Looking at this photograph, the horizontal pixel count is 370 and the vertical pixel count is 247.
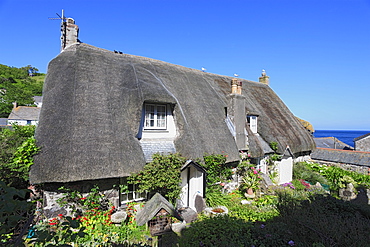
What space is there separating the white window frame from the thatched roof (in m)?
0.76

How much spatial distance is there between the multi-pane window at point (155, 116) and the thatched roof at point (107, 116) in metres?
0.59

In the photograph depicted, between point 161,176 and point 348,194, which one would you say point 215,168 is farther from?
point 348,194

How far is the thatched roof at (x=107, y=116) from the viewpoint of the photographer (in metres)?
6.39

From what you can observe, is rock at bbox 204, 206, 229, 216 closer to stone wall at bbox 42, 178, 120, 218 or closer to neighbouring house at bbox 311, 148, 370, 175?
stone wall at bbox 42, 178, 120, 218

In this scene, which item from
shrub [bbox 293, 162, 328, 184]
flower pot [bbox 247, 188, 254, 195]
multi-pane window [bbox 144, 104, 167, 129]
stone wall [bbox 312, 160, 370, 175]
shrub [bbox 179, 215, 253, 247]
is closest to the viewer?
shrub [bbox 179, 215, 253, 247]

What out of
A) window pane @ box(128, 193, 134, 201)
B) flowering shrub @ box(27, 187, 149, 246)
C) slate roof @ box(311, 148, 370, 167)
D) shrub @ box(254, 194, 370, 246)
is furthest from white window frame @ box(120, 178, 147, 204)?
slate roof @ box(311, 148, 370, 167)

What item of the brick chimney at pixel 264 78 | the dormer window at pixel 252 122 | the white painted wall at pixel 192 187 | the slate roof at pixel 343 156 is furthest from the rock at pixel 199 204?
the brick chimney at pixel 264 78

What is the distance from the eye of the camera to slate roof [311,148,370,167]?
16311 mm

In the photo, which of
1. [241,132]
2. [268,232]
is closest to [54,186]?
[268,232]

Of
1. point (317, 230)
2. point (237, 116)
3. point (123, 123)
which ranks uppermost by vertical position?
point (237, 116)

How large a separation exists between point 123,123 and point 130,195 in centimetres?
273

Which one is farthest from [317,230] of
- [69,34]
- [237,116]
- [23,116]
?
[23,116]

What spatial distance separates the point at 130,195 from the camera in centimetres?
748

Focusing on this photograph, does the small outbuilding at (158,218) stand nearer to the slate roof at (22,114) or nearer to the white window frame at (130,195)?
the white window frame at (130,195)
